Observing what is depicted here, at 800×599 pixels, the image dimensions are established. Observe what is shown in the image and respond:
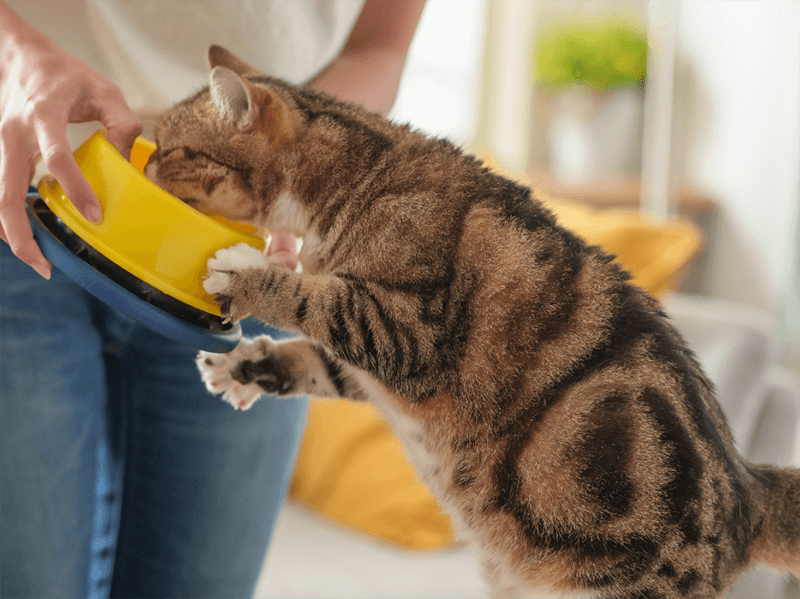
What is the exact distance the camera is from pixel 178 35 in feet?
3.26

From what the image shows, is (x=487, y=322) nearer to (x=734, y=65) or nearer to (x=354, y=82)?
(x=354, y=82)

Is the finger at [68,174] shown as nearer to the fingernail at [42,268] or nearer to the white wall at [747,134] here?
the fingernail at [42,268]

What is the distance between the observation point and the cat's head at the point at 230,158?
89cm

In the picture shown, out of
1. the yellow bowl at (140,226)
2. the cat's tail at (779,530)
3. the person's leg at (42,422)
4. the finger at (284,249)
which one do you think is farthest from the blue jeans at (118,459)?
the cat's tail at (779,530)

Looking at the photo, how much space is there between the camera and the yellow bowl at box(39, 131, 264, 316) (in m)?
0.67

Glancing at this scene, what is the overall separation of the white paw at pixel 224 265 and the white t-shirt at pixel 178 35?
1.35ft

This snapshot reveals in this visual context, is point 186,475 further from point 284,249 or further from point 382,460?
point 382,460

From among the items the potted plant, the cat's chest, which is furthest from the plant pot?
the cat's chest

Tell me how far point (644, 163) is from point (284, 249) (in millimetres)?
2481

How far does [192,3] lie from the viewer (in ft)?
3.15

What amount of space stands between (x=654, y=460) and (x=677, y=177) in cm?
253

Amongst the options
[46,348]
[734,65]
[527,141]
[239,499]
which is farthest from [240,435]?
[527,141]

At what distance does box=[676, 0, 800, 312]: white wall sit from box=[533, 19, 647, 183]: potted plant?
0.81 feet

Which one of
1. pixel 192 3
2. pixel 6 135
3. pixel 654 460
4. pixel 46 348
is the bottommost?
pixel 46 348
